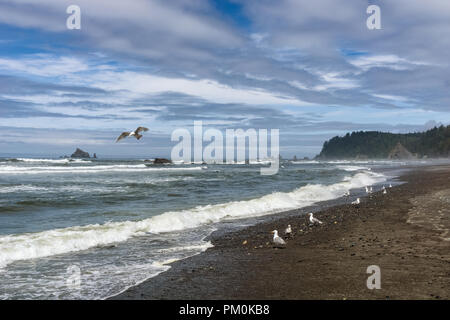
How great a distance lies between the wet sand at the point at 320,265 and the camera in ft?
19.4

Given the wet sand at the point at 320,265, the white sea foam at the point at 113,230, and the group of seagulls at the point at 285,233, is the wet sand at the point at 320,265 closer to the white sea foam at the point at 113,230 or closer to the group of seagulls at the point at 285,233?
the group of seagulls at the point at 285,233

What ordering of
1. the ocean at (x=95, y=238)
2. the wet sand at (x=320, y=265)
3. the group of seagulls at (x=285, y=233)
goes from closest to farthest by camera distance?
1. the wet sand at (x=320, y=265)
2. the ocean at (x=95, y=238)
3. the group of seagulls at (x=285, y=233)

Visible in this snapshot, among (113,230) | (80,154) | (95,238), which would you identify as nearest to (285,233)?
(113,230)

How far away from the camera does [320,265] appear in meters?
7.46

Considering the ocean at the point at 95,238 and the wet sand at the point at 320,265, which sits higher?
the wet sand at the point at 320,265

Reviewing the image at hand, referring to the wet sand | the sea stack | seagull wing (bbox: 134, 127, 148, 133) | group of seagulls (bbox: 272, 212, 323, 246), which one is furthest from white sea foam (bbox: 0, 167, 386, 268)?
the sea stack

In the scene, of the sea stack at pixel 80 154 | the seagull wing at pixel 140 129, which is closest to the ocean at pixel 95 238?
the seagull wing at pixel 140 129

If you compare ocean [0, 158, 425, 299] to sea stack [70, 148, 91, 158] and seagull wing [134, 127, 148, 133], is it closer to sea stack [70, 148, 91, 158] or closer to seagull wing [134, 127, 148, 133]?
seagull wing [134, 127, 148, 133]

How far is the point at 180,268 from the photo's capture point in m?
7.72
